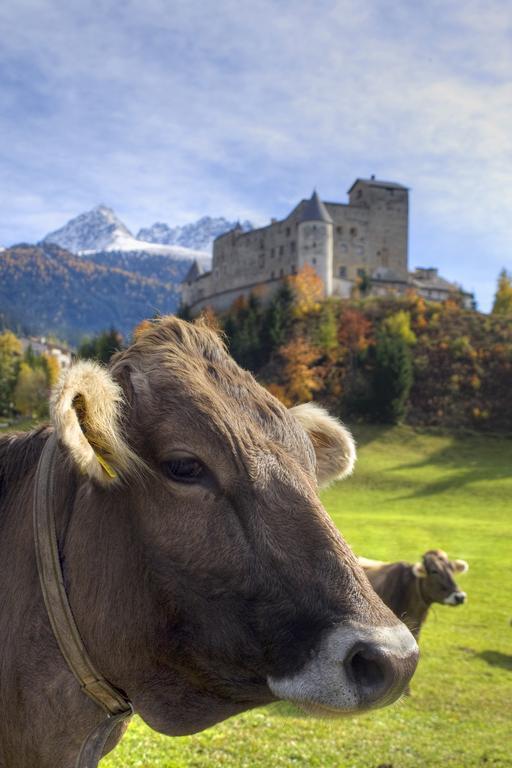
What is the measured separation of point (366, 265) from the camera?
110125mm

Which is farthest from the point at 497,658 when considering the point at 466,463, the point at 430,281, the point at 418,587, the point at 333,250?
the point at 430,281

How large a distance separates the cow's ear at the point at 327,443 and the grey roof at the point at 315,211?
10088 cm

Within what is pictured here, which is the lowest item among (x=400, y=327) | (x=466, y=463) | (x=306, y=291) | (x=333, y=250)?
(x=466, y=463)

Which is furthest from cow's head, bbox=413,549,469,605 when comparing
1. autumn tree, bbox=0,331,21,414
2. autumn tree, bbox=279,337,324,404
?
autumn tree, bbox=0,331,21,414

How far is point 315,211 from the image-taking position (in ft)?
331

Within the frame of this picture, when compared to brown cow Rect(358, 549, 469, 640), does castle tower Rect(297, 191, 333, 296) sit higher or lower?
higher

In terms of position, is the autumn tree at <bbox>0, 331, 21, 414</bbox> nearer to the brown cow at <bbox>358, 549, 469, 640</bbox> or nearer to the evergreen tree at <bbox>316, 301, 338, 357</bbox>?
the evergreen tree at <bbox>316, 301, 338, 357</bbox>

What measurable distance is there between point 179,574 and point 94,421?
67 centimetres

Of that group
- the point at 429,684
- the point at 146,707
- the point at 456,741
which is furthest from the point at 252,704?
the point at 429,684

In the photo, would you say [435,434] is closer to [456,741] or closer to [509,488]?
[509,488]

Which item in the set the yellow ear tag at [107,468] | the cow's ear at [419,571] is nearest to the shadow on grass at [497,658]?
the cow's ear at [419,571]

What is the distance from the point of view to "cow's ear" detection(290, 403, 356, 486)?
343cm

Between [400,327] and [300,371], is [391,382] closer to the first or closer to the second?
[300,371]

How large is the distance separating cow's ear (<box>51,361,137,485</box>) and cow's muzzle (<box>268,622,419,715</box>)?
984 mm
